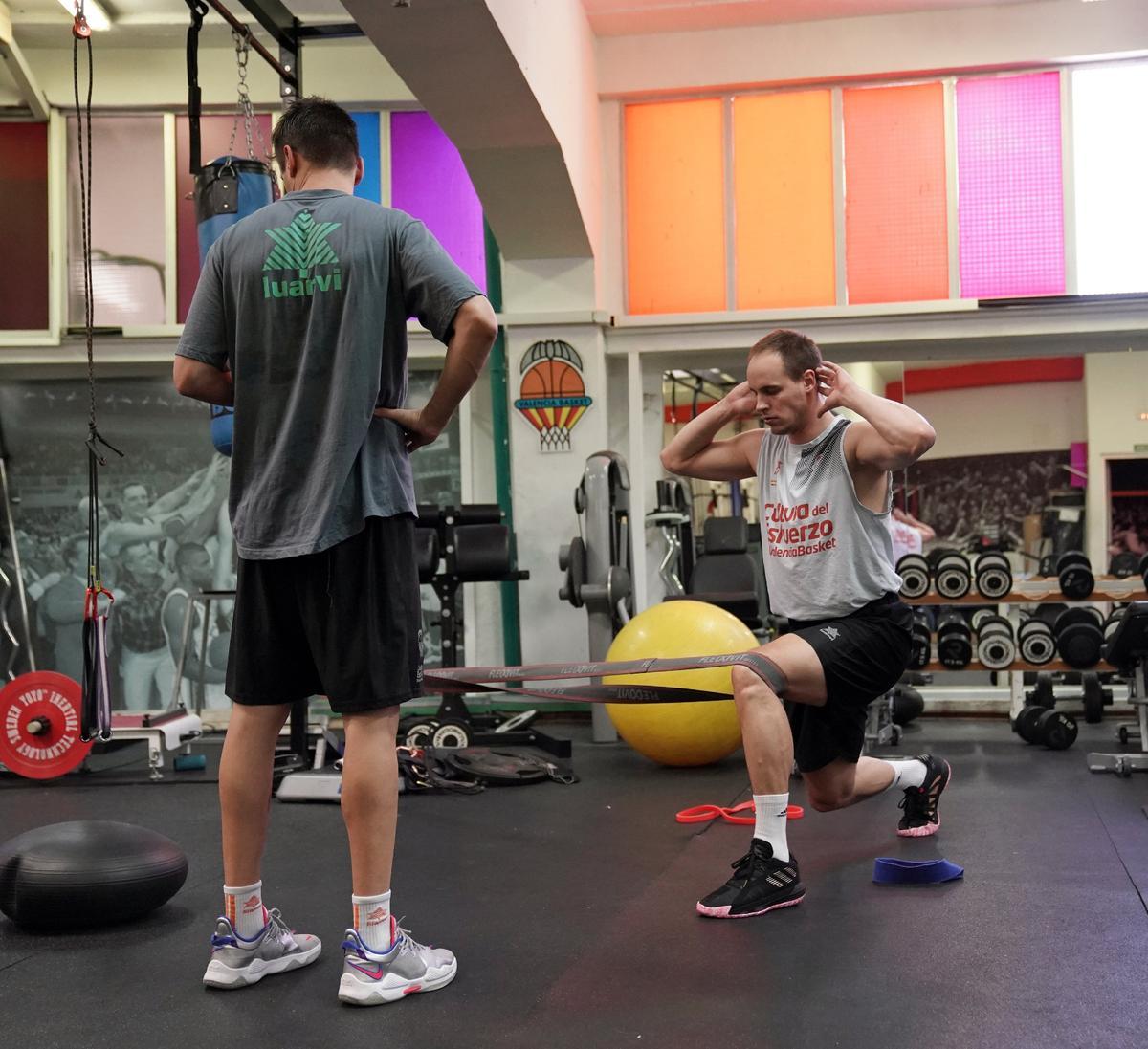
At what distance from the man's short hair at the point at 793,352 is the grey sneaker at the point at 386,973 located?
1515 millimetres

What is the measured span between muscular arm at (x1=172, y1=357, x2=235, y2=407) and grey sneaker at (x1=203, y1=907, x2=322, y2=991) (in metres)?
0.94

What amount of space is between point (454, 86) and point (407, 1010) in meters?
3.55

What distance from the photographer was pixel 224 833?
7.03ft

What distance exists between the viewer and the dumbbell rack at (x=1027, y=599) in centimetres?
597

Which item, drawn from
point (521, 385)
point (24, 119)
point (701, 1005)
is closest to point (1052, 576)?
point (521, 385)

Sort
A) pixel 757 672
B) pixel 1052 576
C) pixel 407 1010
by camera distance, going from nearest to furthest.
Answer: pixel 407 1010, pixel 757 672, pixel 1052 576

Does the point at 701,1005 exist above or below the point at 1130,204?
below

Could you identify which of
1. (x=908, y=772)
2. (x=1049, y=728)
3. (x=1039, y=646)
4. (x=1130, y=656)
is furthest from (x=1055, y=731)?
(x=908, y=772)

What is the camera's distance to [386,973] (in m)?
2.08

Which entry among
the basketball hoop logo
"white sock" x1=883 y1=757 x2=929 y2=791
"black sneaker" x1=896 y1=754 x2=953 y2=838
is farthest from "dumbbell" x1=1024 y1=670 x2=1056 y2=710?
the basketball hoop logo

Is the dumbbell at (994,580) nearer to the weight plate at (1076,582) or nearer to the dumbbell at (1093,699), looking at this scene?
the weight plate at (1076,582)

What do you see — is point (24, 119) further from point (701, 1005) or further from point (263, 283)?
point (701, 1005)

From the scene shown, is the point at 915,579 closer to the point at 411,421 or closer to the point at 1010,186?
the point at 1010,186

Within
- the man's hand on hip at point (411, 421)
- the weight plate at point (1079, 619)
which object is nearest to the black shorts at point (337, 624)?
the man's hand on hip at point (411, 421)
